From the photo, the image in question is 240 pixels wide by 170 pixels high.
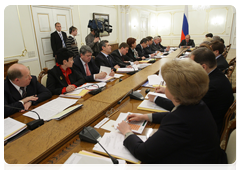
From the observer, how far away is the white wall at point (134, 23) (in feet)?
13.8

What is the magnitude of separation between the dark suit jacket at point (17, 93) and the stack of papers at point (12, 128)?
10.7 inches

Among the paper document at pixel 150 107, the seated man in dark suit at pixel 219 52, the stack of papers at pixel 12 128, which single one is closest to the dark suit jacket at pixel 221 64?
the seated man in dark suit at pixel 219 52

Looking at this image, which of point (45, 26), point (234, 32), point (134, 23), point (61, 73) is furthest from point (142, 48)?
point (234, 32)

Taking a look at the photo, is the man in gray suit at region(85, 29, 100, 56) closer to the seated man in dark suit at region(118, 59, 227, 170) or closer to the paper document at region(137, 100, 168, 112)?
the paper document at region(137, 100, 168, 112)

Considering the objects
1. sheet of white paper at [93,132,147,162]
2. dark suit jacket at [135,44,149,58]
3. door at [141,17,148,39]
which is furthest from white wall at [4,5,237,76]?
sheet of white paper at [93,132,147,162]

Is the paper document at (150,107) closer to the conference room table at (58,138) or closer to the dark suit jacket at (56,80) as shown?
the conference room table at (58,138)

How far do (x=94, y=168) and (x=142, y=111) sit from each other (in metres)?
0.71

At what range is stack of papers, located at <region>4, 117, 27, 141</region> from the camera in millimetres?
1146

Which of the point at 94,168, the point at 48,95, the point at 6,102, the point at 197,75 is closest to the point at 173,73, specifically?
the point at 197,75

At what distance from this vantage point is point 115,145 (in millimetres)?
1006

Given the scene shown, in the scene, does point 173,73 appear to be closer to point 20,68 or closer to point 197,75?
point 197,75

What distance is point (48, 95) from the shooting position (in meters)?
1.89

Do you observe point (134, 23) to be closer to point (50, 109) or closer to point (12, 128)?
point (50, 109)
